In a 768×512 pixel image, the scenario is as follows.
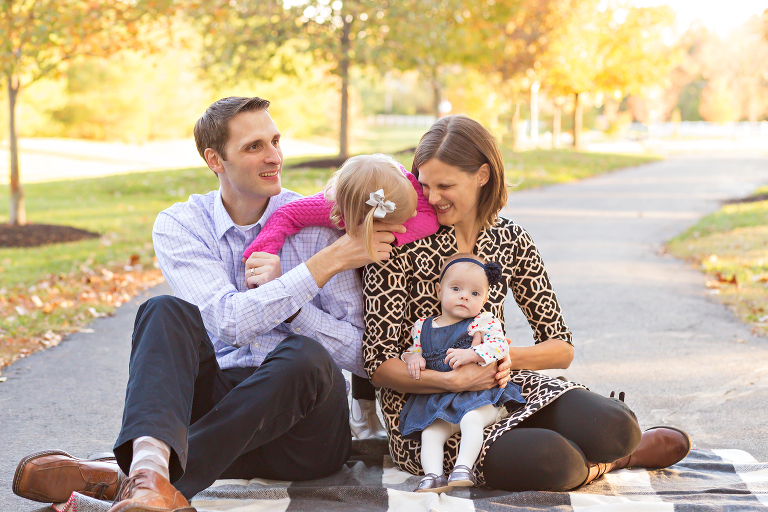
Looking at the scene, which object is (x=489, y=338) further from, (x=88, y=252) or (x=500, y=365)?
(x=88, y=252)

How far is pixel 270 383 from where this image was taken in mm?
2643

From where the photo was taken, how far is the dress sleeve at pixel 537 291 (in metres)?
3.16

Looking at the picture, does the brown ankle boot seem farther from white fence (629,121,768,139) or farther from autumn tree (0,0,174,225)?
white fence (629,121,768,139)

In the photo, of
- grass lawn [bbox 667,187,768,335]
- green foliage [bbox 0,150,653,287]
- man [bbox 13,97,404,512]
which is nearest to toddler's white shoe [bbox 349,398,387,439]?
man [bbox 13,97,404,512]

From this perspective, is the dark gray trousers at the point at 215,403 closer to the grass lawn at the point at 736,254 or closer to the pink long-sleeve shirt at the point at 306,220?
the pink long-sleeve shirt at the point at 306,220

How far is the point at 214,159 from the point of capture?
327 cm

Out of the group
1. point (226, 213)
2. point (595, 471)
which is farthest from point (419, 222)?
point (595, 471)

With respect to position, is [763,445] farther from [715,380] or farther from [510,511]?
[510,511]

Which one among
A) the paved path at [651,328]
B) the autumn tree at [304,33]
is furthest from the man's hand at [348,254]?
the autumn tree at [304,33]

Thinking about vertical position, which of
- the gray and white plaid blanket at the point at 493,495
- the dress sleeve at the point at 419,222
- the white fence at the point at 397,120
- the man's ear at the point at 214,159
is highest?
the white fence at the point at 397,120

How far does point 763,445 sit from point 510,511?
5.07 ft

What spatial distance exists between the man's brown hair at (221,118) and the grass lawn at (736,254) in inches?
166

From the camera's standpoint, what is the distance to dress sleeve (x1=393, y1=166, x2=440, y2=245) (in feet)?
9.86

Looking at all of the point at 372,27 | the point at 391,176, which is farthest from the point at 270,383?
the point at 372,27
